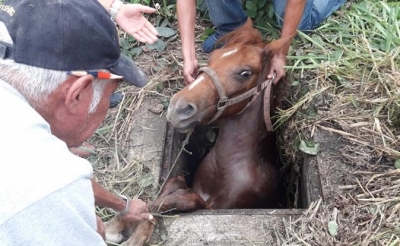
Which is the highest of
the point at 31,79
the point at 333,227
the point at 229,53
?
the point at 31,79

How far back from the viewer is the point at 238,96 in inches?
126

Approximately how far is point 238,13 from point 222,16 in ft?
0.47

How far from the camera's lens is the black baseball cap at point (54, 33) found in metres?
1.79

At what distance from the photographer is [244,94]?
10.6 feet

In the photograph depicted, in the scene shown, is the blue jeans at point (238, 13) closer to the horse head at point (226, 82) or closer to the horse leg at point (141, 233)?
the horse head at point (226, 82)

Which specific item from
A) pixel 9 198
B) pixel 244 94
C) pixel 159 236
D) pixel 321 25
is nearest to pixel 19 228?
pixel 9 198

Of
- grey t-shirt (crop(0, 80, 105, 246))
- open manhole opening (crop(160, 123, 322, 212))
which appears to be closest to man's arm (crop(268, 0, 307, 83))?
open manhole opening (crop(160, 123, 322, 212))

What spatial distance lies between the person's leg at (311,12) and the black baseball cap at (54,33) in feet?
7.66

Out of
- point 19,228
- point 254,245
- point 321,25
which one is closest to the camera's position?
point 19,228

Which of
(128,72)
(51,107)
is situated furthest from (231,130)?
(51,107)

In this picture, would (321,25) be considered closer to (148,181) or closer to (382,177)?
(382,177)

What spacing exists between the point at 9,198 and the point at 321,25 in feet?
10.1

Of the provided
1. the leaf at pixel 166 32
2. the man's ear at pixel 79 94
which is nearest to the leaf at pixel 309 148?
the leaf at pixel 166 32

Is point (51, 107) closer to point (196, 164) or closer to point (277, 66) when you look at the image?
point (277, 66)
